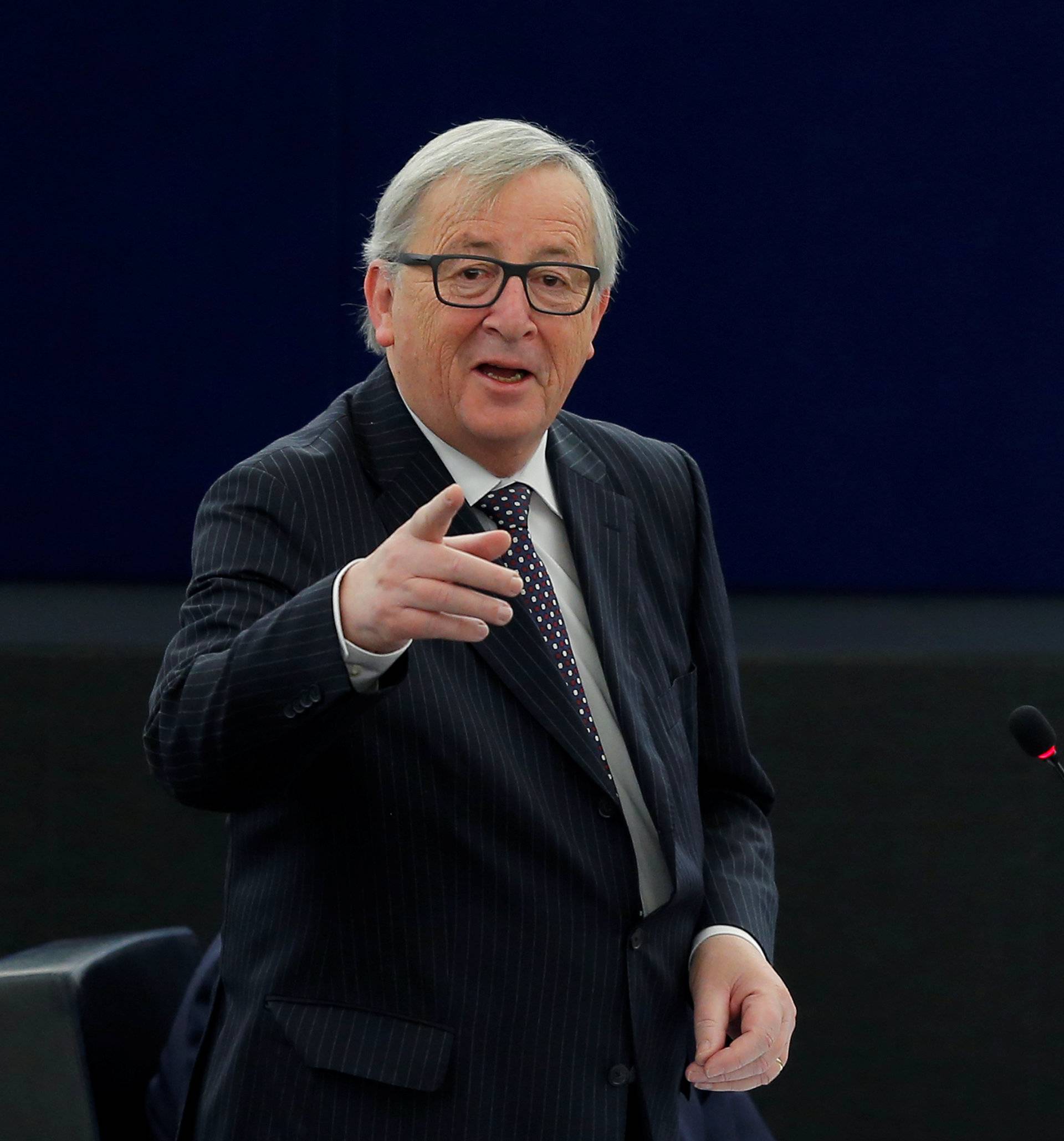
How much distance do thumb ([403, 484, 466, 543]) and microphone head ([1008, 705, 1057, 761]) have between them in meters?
0.71

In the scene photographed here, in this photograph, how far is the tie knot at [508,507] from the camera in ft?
4.40

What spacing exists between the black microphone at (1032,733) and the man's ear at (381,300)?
701mm

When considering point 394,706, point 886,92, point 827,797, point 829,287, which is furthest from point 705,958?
point 886,92

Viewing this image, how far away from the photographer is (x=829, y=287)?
2.54m

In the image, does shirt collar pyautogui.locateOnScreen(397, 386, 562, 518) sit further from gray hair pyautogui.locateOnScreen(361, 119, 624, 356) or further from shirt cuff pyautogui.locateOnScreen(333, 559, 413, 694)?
shirt cuff pyautogui.locateOnScreen(333, 559, 413, 694)

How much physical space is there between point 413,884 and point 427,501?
0.33 metres

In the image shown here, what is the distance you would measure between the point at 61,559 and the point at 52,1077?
49.2 inches

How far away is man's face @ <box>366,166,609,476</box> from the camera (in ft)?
4.16

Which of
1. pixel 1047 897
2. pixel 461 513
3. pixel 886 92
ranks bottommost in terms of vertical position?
pixel 1047 897

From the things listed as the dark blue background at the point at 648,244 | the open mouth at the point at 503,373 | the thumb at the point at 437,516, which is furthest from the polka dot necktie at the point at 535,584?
the dark blue background at the point at 648,244

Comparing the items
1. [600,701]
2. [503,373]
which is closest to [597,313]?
[503,373]

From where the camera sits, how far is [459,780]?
3.89 ft

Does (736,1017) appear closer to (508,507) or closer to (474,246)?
(508,507)

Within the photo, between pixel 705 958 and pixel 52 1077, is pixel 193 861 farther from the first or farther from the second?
pixel 705 958
